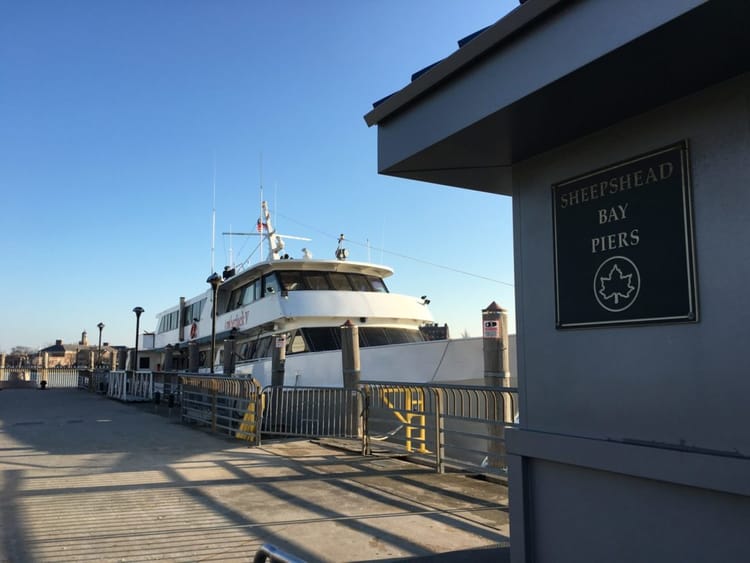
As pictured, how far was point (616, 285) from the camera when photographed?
2713mm

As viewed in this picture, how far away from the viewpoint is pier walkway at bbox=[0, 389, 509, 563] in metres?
4.29

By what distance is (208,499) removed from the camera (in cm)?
575

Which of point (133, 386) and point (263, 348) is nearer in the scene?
point (263, 348)

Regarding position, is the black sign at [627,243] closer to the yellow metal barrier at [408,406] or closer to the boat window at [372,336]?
the yellow metal barrier at [408,406]

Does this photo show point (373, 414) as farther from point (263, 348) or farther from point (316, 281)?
point (316, 281)

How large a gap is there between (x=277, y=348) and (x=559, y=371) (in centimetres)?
929

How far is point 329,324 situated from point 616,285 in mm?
13287

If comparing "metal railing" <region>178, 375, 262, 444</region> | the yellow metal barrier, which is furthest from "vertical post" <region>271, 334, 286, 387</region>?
the yellow metal barrier

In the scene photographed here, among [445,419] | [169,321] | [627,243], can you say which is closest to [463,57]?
[627,243]

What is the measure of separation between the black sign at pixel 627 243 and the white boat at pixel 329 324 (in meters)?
8.12

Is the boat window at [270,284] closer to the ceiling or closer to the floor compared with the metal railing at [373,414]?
closer to the ceiling

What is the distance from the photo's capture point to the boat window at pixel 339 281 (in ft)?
55.0

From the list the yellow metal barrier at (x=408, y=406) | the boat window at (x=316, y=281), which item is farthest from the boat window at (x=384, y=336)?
the yellow metal barrier at (x=408, y=406)

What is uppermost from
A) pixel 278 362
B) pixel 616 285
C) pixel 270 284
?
pixel 270 284
